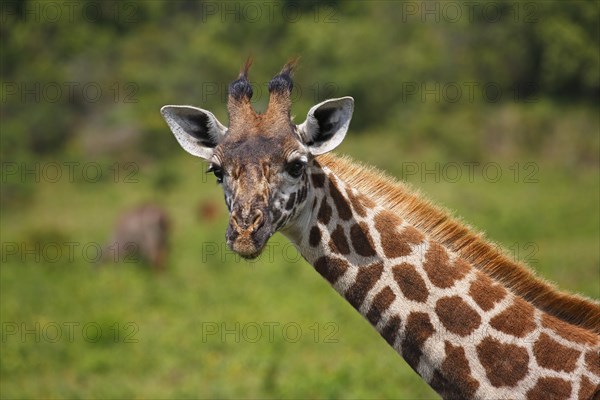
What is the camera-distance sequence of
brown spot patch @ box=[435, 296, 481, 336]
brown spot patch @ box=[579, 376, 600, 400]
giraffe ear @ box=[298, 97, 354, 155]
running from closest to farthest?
brown spot patch @ box=[579, 376, 600, 400]
brown spot patch @ box=[435, 296, 481, 336]
giraffe ear @ box=[298, 97, 354, 155]

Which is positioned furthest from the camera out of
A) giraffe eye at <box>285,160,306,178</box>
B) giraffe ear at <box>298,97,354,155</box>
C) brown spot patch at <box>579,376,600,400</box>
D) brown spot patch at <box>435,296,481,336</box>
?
giraffe ear at <box>298,97,354,155</box>

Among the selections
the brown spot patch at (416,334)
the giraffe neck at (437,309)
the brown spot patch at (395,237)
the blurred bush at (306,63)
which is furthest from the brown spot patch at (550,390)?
the blurred bush at (306,63)

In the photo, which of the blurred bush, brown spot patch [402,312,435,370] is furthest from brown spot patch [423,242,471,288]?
the blurred bush

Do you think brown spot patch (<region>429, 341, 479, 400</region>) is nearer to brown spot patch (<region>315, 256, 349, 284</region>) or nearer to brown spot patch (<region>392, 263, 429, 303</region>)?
brown spot patch (<region>392, 263, 429, 303</region>)

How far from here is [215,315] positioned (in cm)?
1259

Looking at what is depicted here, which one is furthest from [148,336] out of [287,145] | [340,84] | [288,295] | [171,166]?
[340,84]

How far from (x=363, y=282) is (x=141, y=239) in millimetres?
11800

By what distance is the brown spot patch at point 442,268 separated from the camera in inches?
195

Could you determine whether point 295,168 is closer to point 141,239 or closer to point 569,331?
point 569,331

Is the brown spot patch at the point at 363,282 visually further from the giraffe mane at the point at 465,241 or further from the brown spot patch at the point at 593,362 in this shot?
the brown spot patch at the point at 593,362

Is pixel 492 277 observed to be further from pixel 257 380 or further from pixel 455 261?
pixel 257 380

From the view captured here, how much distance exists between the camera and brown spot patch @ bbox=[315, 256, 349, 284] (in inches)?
201

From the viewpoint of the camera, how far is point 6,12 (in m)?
33.3

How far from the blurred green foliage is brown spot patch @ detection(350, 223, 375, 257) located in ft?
4.70
